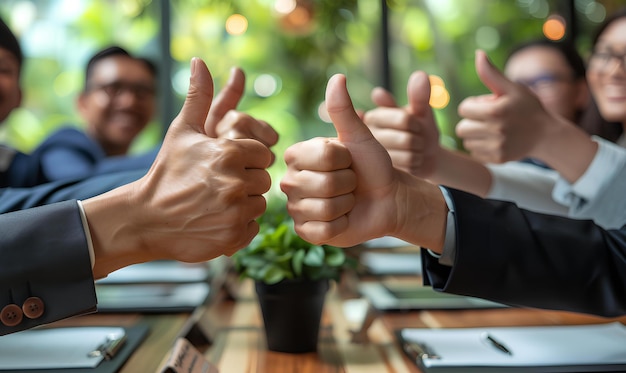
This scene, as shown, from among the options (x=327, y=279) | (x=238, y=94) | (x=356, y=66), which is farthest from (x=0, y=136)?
(x=327, y=279)

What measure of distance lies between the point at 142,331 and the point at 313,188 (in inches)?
17.6

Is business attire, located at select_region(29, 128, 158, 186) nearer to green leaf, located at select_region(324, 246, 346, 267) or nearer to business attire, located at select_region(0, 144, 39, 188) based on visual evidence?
business attire, located at select_region(0, 144, 39, 188)

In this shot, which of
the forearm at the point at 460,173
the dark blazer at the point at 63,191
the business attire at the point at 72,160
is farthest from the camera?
the business attire at the point at 72,160

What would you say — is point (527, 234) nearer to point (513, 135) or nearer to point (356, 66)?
point (513, 135)

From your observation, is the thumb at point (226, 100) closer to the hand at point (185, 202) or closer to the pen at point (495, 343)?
the hand at point (185, 202)

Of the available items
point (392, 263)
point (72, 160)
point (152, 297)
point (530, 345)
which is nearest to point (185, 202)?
point (530, 345)

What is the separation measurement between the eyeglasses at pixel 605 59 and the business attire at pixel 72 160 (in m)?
1.40

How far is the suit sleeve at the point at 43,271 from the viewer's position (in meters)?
0.75

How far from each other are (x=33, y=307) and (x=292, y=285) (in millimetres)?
397

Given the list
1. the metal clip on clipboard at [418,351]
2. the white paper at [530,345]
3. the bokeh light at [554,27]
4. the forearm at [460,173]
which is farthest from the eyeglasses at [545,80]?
the metal clip on clipboard at [418,351]

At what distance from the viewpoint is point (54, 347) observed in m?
0.96

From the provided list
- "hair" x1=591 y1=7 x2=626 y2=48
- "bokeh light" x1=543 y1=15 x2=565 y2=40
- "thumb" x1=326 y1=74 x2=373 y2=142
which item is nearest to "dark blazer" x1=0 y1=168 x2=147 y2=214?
"thumb" x1=326 y1=74 x2=373 y2=142

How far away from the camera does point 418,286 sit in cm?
151

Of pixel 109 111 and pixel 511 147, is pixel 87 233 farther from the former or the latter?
pixel 109 111
